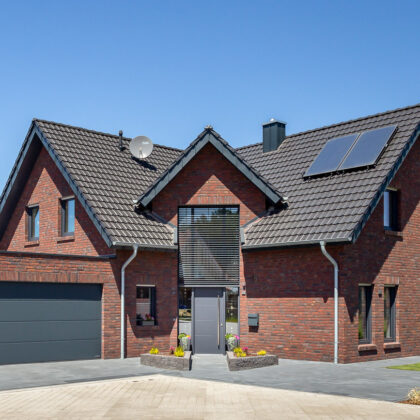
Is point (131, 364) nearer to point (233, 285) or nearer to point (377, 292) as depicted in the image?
point (233, 285)

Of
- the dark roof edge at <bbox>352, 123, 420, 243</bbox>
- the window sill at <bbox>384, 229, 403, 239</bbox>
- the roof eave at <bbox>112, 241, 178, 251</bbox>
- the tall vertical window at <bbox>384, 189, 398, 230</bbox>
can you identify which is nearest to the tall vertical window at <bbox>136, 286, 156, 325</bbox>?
the roof eave at <bbox>112, 241, 178, 251</bbox>

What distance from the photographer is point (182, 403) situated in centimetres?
1138

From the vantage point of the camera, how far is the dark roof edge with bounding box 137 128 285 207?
1983 cm

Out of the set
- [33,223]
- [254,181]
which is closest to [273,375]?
[254,181]

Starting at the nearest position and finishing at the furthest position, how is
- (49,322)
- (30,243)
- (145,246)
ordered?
(49,322) < (145,246) < (30,243)

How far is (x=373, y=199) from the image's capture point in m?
17.8

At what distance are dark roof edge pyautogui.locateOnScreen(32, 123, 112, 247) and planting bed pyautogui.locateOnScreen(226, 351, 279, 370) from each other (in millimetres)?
4963

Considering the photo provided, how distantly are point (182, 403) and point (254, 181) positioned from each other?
9784 millimetres

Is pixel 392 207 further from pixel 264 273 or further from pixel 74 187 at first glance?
pixel 74 187

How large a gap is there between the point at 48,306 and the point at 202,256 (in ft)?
16.9

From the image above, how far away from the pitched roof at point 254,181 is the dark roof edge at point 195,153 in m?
0.03

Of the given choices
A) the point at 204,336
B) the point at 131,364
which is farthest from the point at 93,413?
the point at 204,336

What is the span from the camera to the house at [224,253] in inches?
695

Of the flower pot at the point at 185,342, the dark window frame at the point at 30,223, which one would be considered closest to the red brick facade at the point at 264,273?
the flower pot at the point at 185,342
